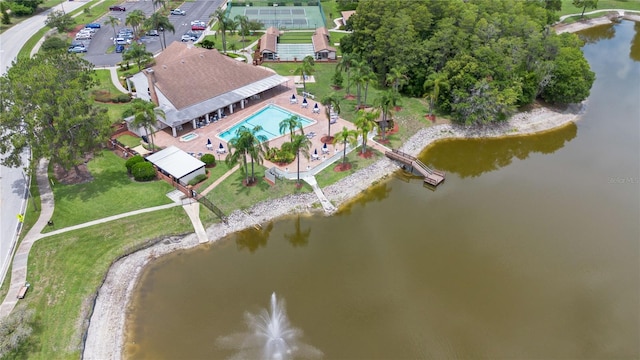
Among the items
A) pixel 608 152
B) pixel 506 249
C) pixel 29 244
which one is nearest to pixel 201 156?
pixel 29 244

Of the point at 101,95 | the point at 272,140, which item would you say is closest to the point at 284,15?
the point at 101,95

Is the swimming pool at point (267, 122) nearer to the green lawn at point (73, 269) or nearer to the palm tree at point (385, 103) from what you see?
the palm tree at point (385, 103)

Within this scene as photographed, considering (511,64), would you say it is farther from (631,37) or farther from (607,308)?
(631,37)

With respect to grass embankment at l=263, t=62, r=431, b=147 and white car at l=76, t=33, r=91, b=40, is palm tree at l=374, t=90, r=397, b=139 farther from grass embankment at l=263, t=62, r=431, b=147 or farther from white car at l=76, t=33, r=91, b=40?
white car at l=76, t=33, r=91, b=40

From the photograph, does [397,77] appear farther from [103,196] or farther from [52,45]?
[52,45]

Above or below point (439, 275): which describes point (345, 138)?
A: above

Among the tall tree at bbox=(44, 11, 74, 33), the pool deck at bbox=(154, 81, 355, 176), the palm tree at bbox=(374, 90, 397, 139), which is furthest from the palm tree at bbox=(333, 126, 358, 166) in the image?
the tall tree at bbox=(44, 11, 74, 33)
